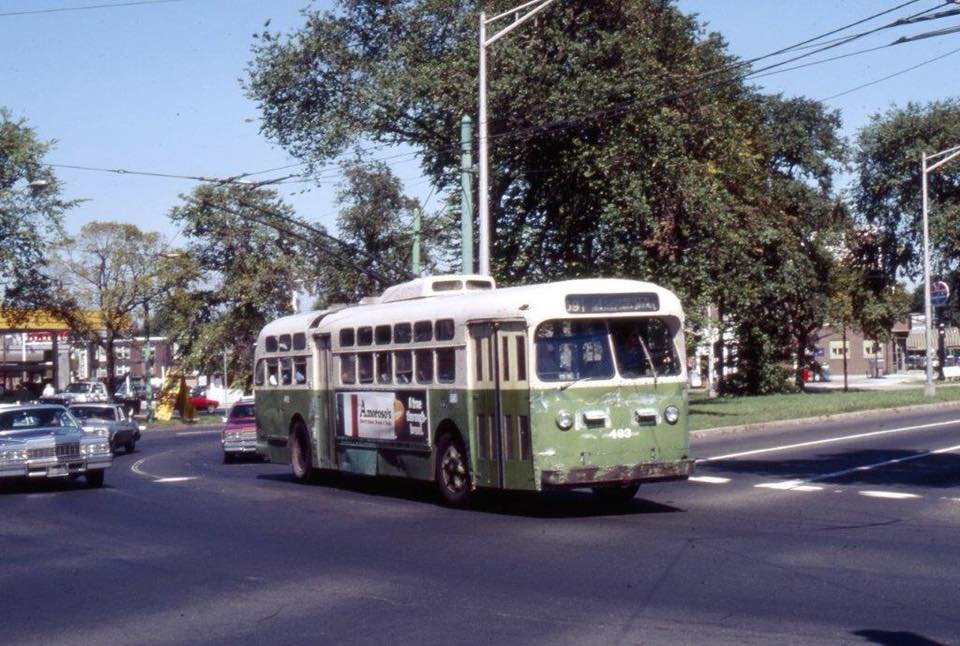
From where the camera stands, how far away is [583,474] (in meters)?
16.2

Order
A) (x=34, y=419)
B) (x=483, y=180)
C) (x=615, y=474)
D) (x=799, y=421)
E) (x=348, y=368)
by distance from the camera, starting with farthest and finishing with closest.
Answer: (x=799, y=421), (x=483, y=180), (x=34, y=419), (x=348, y=368), (x=615, y=474)

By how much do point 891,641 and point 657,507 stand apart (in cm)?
877

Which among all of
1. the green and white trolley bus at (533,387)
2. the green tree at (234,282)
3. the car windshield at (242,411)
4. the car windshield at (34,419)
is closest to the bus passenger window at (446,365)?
the green and white trolley bus at (533,387)

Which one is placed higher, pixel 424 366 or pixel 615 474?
pixel 424 366

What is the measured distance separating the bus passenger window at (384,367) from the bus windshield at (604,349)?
13.8 ft

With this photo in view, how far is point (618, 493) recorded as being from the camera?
714 inches

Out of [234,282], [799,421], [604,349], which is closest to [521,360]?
[604,349]

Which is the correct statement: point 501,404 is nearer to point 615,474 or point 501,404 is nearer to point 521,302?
point 521,302

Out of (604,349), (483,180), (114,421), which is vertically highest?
(483,180)

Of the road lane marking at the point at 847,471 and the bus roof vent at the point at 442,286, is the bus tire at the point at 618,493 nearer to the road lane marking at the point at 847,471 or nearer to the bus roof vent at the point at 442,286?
the road lane marking at the point at 847,471

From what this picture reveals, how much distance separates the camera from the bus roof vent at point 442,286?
20031 millimetres

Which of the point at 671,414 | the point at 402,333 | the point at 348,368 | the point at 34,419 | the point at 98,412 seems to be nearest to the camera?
the point at 671,414

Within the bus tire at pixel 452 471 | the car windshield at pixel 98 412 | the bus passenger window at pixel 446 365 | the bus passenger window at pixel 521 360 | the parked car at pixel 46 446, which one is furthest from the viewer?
the car windshield at pixel 98 412

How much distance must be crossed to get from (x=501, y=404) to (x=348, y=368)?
213 inches
